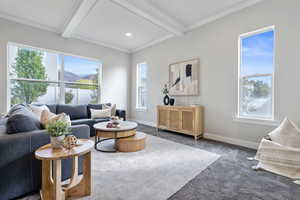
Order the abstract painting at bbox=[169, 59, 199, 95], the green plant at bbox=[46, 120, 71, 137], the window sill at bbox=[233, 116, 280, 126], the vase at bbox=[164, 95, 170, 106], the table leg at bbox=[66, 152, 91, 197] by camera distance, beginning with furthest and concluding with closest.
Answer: the vase at bbox=[164, 95, 170, 106] → the abstract painting at bbox=[169, 59, 199, 95] → the window sill at bbox=[233, 116, 280, 126] → the table leg at bbox=[66, 152, 91, 197] → the green plant at bbox=[46, 120, 71, 137]

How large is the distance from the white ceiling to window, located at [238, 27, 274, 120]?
2.53 feet

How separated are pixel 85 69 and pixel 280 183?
544 centimetres

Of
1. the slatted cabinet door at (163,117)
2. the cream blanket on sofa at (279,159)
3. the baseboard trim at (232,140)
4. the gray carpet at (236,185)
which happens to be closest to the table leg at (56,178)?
the gray carpet at (236,185)

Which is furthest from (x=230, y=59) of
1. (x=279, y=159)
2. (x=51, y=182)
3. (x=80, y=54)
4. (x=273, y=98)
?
(x=80, y=54)

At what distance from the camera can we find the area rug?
1.60 meters

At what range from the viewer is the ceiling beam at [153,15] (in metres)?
2.98

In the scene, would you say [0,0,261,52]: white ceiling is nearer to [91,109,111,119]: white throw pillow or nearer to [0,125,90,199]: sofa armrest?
[91,109,111,119]: white throw pillow

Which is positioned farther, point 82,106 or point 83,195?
point 82,106

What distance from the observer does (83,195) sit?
59.7 inches

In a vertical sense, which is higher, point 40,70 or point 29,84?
point 40,70

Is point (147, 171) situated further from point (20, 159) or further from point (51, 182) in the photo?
point (20, 159)

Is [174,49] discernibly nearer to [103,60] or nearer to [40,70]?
[103,60]

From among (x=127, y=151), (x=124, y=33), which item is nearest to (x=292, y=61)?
(x=127, y=151)

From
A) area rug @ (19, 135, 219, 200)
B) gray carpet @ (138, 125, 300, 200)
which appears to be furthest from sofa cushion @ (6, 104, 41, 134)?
gray carpet @ (138, 125, 300, 200)
